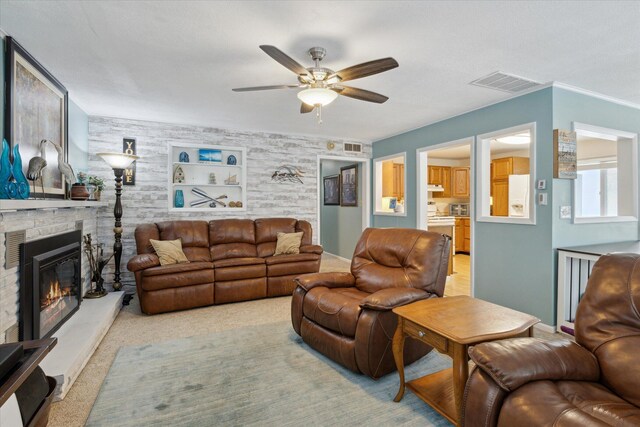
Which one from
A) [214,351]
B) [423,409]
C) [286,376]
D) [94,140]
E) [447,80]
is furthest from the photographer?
[94,140]


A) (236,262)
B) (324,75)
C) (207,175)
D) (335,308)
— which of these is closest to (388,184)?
(207,175)

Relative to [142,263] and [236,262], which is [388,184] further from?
[142,263]

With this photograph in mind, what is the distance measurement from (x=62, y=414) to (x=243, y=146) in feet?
13.4

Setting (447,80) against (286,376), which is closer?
(286,376)

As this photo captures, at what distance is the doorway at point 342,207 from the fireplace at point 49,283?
142 inches

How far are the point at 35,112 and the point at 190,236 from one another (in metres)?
2.16

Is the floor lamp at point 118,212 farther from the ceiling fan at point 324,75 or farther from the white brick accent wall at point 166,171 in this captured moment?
the ceiling fan at point 324,75

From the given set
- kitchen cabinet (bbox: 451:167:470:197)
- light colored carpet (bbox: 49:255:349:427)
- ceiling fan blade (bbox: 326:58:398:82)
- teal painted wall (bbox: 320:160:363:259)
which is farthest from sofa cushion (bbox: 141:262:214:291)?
kitchen cabinet (bbox: 451:167:470:197)

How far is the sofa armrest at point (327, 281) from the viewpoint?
9.42 feet

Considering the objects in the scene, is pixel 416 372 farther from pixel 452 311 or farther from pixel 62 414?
pixel 62 414

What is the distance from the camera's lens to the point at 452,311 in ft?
6.58

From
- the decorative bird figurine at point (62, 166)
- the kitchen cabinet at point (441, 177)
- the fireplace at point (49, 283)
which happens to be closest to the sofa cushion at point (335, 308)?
the fireplace at point (49, 283)

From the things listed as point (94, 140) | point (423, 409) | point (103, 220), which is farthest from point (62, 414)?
point (94, 140)

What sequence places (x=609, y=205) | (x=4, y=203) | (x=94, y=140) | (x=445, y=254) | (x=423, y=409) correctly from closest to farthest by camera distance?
(x=4, y=203)
(x=423, y=409)
(x=445, y=254)
(x=94, y=140)
(x=609, y=205)
